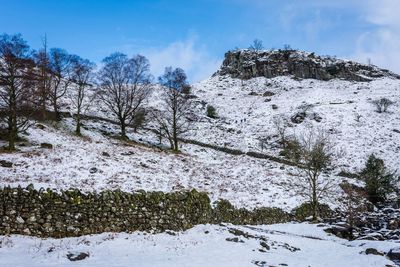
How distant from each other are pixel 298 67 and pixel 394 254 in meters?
97.0

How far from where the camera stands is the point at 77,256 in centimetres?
1110

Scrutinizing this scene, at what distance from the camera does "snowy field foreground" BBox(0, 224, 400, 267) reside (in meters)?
11.2

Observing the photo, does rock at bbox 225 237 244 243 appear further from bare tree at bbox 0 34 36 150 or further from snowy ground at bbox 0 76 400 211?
bare tree at bbox 0 34 36 150

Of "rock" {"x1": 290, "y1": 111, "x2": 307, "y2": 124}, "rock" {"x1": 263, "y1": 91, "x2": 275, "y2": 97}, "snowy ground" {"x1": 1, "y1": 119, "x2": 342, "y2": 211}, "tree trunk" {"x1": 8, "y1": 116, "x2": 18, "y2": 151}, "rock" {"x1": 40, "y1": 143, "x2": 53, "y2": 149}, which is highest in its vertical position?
"rock" {"x1": 263, "y1": 91, "x2": 275, "y2": 97}

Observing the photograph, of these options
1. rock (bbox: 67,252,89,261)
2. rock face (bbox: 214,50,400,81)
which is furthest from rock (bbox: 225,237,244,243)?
rock face (bbox: 214,50,400,81)

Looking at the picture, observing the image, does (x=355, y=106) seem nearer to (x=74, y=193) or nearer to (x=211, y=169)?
(x=211, y=169)

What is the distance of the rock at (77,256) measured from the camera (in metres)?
11.0

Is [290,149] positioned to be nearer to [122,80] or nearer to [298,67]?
[122,80]

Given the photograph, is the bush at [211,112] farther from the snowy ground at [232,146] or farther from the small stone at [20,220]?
the small stone at [20,220]

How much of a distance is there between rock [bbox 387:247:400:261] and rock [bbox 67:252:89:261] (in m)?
12.6

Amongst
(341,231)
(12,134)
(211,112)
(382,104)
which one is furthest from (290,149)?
(12,134)

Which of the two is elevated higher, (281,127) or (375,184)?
(281,127)

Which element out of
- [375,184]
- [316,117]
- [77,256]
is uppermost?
[316,117]

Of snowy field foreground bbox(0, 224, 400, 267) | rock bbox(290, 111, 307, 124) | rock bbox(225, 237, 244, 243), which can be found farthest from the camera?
rock bbox(290, 111, 307, 124)
